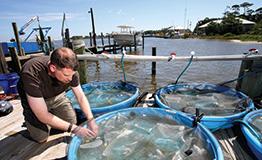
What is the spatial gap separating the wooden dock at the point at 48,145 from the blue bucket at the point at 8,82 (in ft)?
5.33

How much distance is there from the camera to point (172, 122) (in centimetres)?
213

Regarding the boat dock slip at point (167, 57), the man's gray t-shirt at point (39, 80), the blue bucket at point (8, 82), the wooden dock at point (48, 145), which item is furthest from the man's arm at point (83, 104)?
the blue bucket at point (8, 82)

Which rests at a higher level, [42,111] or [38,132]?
[42,111]

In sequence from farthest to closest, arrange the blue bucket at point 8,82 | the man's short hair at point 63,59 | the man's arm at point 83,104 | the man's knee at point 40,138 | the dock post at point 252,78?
1. the blue bucket at point 8,82
2. the dock post at point 252,78
3. the man's knee at point 40,138
4. the man's arm at point 83,104
5. the man's short hair at point 63,59

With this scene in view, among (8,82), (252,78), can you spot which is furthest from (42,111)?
(252,78)

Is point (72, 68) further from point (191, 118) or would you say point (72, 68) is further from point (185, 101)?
point (185, 101)

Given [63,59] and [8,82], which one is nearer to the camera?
[63,59]

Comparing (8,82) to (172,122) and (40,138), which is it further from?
(172,122)

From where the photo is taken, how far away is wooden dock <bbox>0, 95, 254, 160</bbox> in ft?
5.94

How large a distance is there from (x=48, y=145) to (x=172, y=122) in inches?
65.7

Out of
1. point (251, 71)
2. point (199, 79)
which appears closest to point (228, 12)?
point (199, 79)

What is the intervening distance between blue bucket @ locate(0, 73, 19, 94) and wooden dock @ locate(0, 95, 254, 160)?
162 centimetres

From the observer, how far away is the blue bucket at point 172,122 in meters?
1.49

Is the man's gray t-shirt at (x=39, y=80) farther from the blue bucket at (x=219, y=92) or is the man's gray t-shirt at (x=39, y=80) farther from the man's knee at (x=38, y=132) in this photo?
the blue bucket at (x=219, y=92)
